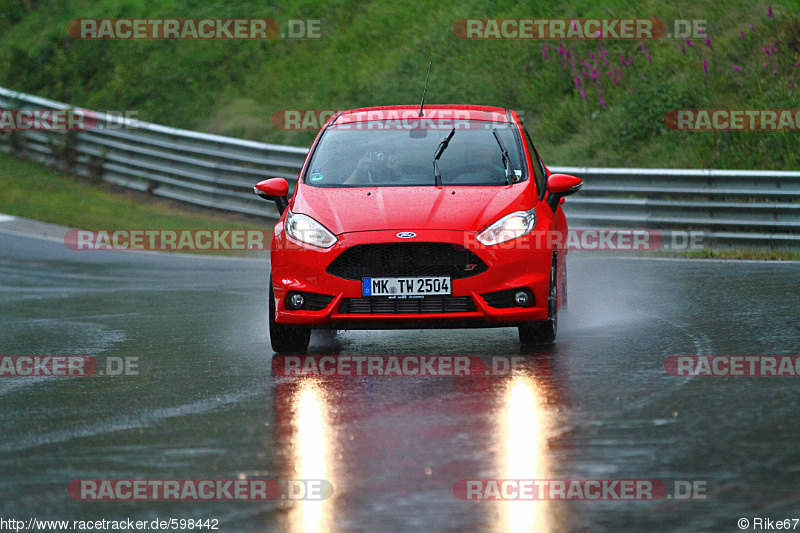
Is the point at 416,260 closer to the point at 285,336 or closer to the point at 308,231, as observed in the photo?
the point at 308,231

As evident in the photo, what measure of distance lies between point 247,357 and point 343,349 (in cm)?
71

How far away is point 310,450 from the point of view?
6.09 metres

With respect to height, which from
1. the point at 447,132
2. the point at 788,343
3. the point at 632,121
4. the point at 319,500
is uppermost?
the point at 632,121

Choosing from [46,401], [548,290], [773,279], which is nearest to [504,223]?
[548,290]

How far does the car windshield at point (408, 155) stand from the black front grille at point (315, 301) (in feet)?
3.79

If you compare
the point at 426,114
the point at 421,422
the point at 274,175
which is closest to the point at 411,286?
the point at 421,422

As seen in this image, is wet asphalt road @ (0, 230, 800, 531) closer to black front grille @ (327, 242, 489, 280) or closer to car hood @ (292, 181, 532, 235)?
black front grille @ (327, 242, 489, 280)

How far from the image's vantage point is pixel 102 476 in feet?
18.5

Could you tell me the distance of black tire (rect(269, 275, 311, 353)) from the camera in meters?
8.94

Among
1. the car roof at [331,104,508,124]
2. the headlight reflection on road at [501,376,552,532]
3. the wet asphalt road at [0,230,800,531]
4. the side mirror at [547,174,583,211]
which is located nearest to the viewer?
the headlight reflection on road at [501,376,552,532]

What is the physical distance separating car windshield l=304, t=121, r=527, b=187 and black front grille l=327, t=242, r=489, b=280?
104 centimetres

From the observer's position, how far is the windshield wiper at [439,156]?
9422 mm

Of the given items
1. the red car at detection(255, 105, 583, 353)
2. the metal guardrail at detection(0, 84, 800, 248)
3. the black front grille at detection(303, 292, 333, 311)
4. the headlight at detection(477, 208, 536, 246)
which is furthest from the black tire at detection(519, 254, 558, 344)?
the metal guardrail at detection(0, 84, 800, 248)

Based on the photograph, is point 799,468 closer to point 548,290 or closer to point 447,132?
point 548,290
